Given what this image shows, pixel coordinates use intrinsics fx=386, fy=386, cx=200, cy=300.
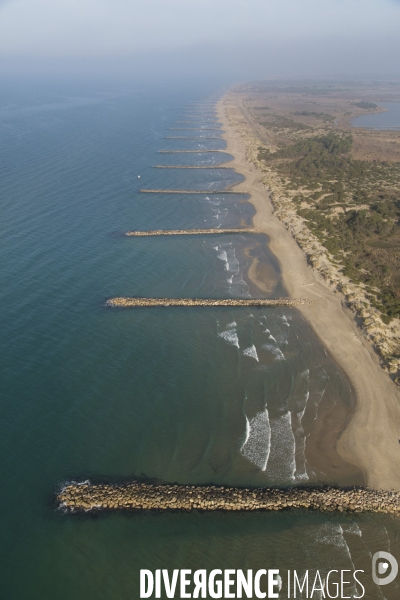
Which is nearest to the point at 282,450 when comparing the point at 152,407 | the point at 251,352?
the point at 152,407

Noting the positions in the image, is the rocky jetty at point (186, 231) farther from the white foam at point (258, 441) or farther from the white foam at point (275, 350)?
the white foam at point (258, 441)

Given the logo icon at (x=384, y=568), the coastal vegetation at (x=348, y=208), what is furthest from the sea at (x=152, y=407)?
the coastal vegetation at (x=348, y=208)

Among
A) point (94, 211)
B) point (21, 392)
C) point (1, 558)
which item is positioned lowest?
point (1, 558)

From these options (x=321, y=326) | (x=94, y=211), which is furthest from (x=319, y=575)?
(x=94, y=211)

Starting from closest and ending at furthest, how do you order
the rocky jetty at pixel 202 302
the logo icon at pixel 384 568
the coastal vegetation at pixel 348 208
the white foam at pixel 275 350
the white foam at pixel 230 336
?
the logo icon at pixel 384 568
the white foam at pixel 275 350
the white foam at pixel 230 336
the rocky jetty at pixel 202 302
the coastal vegetation at pixel 348 208

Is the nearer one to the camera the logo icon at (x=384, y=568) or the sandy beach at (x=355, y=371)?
the logo icon at (x=384, y=568)

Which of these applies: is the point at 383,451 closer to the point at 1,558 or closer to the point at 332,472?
the point at 332,472
